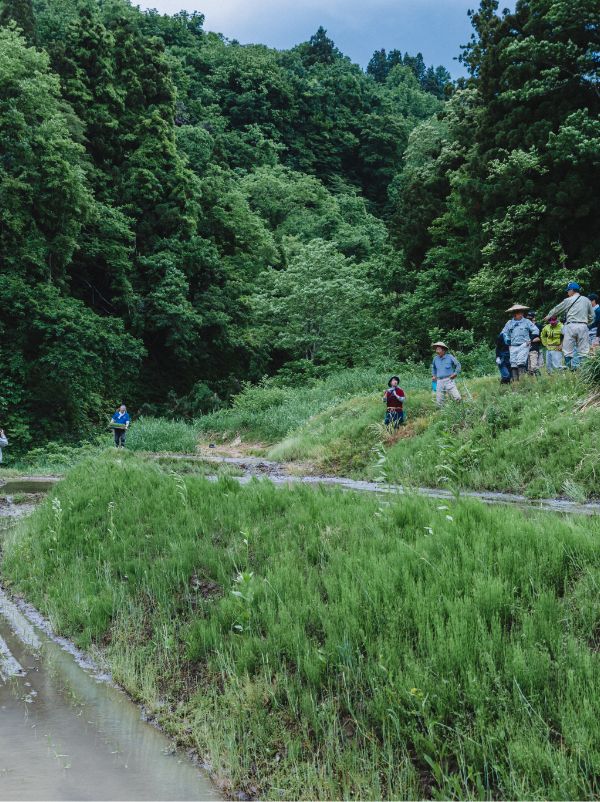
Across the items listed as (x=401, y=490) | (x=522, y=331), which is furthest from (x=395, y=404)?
(x=401, y=490)

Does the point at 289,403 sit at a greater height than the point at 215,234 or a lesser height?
lesser

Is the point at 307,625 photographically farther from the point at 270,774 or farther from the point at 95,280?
the point at 95,280

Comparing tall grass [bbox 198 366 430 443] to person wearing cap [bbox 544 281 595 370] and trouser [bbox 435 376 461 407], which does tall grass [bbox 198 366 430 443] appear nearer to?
trouser [bbox 435 376 461 407]

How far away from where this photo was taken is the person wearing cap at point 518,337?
15023mm

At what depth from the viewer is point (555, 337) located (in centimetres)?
1598

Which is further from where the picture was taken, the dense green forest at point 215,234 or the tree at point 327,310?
the tree at point 327,310

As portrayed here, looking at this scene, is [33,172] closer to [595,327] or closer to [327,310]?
[327,310]

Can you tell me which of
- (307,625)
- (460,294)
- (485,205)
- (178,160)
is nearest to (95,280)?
(178,160)

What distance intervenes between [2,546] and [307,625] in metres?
7.16

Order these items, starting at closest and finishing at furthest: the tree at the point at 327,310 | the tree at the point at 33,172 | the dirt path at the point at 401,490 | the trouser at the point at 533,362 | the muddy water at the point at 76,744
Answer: the muddy water at the point at 76,744, the dirt path at the point at 401,490, the trouser at the point at 533,362, the tree at the point at 33,172, the tree at the point at 327,310

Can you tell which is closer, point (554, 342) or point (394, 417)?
point (554, 342)

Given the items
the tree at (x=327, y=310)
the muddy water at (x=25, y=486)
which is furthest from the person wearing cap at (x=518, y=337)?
the tree at (x=327, y=310)

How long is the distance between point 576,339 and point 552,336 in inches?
61.5

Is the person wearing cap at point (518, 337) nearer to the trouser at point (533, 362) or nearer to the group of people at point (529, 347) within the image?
the group of people at point (529, 347)
